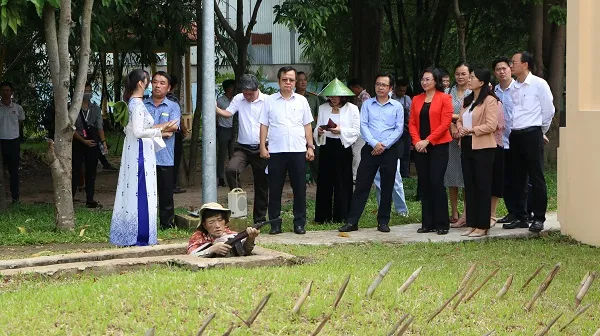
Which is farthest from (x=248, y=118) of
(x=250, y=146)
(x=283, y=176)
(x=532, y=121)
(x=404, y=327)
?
(x=404, y=327)

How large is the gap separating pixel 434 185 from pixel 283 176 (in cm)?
167

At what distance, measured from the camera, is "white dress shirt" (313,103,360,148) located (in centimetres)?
1240

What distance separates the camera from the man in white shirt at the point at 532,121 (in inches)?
458

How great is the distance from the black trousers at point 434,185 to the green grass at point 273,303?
293 cm

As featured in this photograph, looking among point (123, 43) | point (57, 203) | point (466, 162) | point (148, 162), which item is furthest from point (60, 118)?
point (123, 43)

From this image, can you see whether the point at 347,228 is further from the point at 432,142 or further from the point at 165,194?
the point at 165,194

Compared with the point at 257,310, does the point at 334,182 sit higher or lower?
higher

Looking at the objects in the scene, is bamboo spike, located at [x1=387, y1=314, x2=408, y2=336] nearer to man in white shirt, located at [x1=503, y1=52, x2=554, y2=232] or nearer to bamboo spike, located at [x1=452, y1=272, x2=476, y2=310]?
bamboo spike, located at [x1=452, y1=272, x2=476, y2=310]

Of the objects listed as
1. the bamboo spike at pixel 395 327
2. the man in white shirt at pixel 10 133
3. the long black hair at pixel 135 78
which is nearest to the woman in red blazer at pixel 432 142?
the long black hair at pixel 135 78

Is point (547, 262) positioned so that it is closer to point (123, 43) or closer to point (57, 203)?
point (57, 203)

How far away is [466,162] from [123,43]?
37.5ft

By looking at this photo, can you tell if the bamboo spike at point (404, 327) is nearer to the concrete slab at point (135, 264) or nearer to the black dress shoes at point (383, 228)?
the concrete slab at point (135, 264)

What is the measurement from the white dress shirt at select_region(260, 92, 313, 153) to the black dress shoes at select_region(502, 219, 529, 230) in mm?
2470

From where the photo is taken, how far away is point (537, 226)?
11695 millimetres
